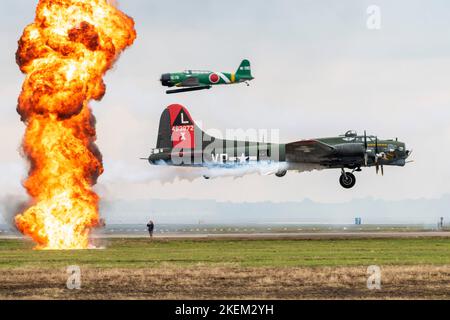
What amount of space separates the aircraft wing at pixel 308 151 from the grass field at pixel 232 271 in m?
9.86

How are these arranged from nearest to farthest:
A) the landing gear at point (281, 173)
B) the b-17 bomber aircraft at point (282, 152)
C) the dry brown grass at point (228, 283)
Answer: the dry brown grass at point (228, 283), the b-17 bomber aircraft at point (282, 152), the landing gear at point (281, 173)

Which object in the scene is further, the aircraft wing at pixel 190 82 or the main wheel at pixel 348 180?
the aircraft wing at pixel 190 82

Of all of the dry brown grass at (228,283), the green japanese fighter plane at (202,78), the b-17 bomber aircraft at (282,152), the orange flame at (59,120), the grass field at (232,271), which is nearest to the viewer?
the dry brown grass at (228,283)

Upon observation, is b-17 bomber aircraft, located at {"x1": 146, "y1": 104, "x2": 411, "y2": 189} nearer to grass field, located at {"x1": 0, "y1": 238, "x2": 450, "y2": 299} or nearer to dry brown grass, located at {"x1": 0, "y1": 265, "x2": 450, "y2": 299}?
grass field, located at {"x1": 0, "y1": 238, "x2": 450, "y2": 299}

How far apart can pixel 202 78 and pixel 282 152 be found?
505 inches

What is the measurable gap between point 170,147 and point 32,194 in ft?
44.0

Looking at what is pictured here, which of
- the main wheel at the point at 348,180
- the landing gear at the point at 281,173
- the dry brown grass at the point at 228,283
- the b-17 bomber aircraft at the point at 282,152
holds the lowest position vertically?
the dry brown grass at the point at 228,283

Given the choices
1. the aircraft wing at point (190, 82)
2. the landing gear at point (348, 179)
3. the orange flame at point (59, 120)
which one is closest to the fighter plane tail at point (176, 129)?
the aircraft wing at point (190, 82)

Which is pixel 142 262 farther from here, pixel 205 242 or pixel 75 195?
pixel 205 242

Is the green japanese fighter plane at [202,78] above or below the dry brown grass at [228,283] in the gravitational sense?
above

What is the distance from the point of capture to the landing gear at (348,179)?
66.7m

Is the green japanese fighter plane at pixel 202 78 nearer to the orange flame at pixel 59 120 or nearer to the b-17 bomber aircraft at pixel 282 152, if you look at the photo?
the b-17 bomber aircraft at pixel 282 152
